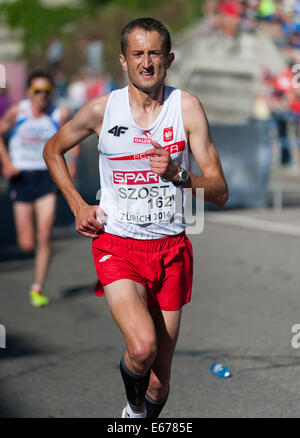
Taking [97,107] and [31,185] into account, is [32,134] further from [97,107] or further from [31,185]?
[97,107]

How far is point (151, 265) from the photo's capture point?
13.4 ft

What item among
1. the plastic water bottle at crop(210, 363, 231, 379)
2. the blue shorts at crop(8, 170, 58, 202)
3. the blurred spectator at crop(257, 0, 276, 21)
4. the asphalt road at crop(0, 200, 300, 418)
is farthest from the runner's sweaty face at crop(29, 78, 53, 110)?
the blurred spectator at crop(257, 0, 276, 21)

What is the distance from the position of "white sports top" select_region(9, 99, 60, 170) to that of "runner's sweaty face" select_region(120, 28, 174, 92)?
155 inches

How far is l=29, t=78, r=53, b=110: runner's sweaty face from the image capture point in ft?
24.9

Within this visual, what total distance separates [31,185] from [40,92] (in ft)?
2.80

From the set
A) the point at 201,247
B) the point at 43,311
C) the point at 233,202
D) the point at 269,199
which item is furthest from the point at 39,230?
the point at 269,199

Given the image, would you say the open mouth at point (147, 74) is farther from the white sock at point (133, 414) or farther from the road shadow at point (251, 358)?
the road shadow at point (251, 358)

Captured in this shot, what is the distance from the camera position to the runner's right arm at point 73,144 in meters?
4.04

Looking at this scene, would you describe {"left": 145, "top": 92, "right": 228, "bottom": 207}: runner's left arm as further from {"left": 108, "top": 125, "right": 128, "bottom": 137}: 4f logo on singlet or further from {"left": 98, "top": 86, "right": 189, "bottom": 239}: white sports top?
{"left": 108, "top": 125, "right": 128, "bottom": 137}: 4f logo on singlet

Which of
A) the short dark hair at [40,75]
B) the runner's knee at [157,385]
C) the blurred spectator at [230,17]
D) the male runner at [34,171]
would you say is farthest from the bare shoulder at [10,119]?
the blurred spectator at [230,17]

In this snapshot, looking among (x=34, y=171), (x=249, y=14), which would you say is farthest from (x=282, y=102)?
(x=34, y=171)

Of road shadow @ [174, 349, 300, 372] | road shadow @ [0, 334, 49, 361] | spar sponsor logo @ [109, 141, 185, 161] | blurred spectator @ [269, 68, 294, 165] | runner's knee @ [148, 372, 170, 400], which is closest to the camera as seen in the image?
spar sponsor logo @ [109, 141, 185, 161]

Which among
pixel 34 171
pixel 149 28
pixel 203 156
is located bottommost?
pixel 34 171

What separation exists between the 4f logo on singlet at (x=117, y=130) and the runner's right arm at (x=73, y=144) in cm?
10
